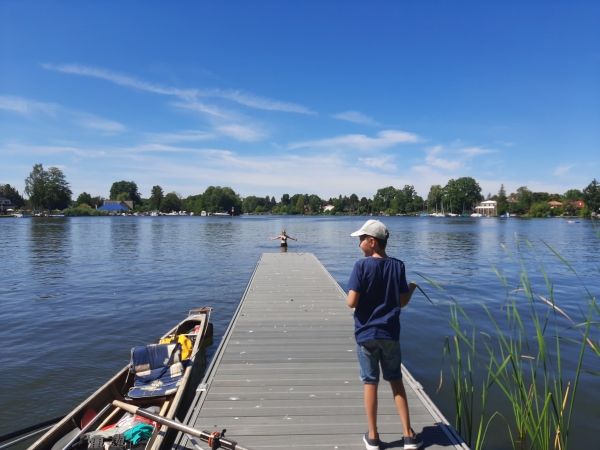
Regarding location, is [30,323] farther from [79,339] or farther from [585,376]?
[585,376]

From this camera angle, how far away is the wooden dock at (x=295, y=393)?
146 inches

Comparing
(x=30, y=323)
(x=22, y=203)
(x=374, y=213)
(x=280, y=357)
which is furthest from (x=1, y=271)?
(x=374, y=213)

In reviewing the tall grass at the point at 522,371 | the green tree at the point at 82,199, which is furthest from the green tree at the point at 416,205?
the tall grass at the point at 522,371

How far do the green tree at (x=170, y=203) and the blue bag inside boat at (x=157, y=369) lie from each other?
15349 cm

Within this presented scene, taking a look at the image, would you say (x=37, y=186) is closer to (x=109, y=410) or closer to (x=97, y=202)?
(x=97, y=202)

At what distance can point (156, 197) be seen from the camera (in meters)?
151

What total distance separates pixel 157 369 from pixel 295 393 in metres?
2.34

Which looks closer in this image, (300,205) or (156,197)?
(156,197)

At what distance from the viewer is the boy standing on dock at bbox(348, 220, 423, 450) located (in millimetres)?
3250

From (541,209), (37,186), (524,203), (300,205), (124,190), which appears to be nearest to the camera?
(37,186)

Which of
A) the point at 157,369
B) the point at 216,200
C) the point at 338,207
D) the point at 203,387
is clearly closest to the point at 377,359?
the point at 203,387

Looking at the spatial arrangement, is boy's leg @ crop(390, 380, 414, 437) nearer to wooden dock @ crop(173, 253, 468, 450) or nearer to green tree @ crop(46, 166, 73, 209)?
wooden dock @ crop(173, 253, 468, 450)

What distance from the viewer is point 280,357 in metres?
5.71

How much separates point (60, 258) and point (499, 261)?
2483cm
